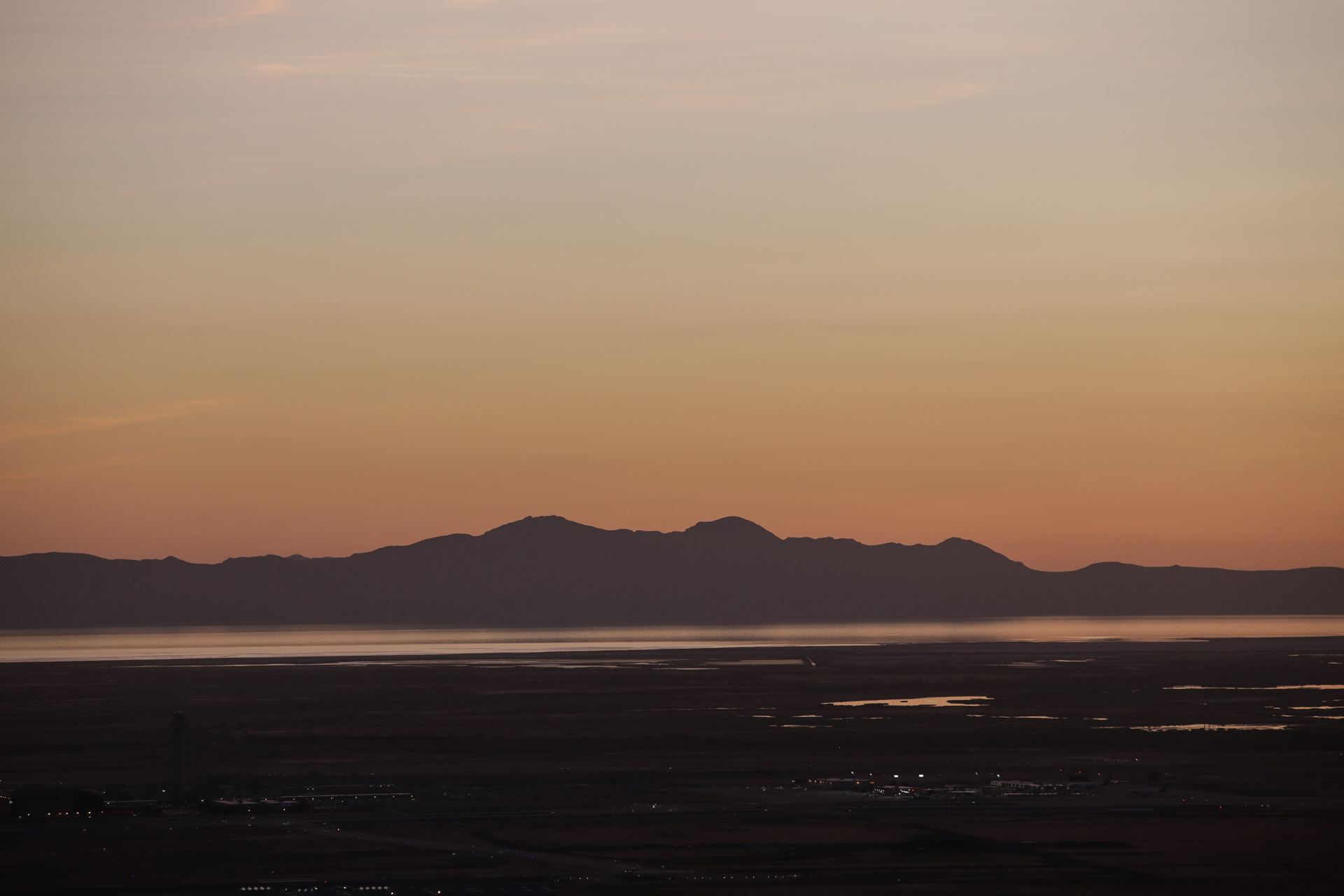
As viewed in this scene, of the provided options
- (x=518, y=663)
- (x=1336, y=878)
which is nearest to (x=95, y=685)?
(x=518, y=663)

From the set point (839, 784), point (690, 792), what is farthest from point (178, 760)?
point (839, 784)

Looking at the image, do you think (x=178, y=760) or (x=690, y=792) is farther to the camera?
(x=690, y=792)

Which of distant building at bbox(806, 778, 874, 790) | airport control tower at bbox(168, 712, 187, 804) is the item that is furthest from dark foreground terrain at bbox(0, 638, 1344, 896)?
airport control tower at bbox(168, 712, 187, 804)

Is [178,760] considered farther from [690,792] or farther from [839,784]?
[839,784]

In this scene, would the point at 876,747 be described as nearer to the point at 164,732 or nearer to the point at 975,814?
the point at 975,814

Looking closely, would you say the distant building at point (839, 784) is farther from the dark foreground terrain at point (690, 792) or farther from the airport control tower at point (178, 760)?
the airport control tower at point (178, 760)

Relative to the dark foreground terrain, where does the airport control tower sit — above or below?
above

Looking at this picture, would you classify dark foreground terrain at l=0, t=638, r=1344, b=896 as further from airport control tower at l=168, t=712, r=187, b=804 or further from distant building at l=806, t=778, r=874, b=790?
airport control tower at l=168, t=712, r=187, b=804
